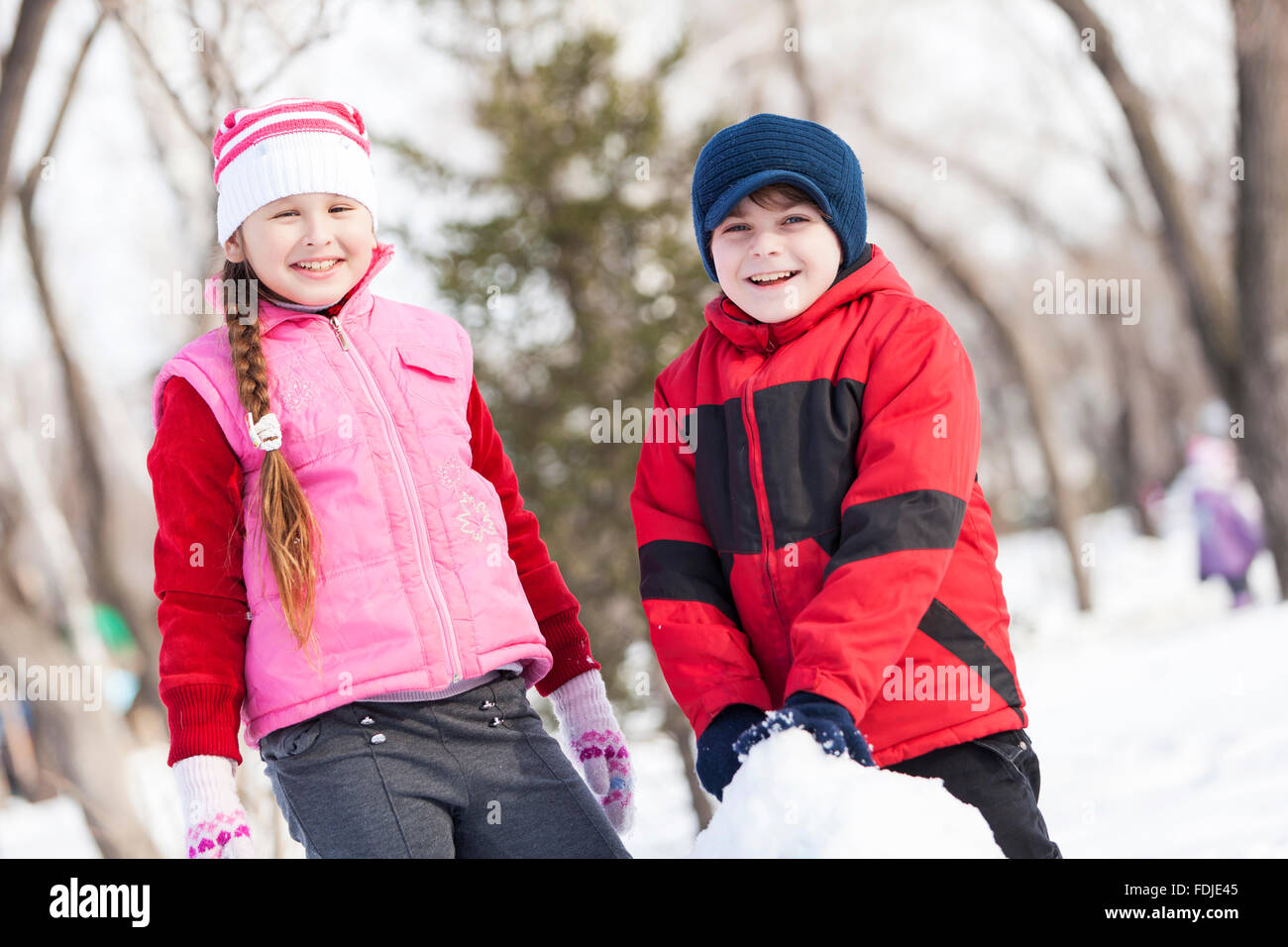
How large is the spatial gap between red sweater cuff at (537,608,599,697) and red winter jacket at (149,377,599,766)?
0.64 m

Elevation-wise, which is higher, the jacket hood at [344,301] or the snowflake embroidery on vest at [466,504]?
the jacket hood at [344,301]

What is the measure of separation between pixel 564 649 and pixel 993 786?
0.92 m

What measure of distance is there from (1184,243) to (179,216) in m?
6.66

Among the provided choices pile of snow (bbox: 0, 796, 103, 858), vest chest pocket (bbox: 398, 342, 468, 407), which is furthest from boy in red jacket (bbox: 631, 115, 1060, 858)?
pile of snow (bbox: 0, 796, 103, 858)

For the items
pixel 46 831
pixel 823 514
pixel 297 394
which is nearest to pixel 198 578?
pixel 297 394

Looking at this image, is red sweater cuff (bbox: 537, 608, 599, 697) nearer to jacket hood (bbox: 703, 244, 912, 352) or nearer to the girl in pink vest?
the girl in pink vest

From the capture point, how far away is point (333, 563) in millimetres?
2148

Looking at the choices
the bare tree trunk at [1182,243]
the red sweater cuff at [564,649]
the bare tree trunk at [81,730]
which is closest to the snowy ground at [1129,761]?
the bare tree trunk at [81,730]

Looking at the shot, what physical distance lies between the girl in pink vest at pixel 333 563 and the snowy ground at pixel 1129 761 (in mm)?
547

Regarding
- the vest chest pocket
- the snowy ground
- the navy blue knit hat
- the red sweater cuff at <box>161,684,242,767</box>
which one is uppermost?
the navy blue knit hat

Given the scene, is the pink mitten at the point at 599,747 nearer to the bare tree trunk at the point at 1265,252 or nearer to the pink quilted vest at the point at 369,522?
the pink quilted vest at the point at 369,522

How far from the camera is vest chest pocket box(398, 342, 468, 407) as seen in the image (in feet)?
7.68

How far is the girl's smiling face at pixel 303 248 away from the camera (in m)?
2.28

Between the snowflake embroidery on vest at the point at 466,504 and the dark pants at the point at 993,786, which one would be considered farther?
the snowflake embroidery on vest at the point at 466,504
